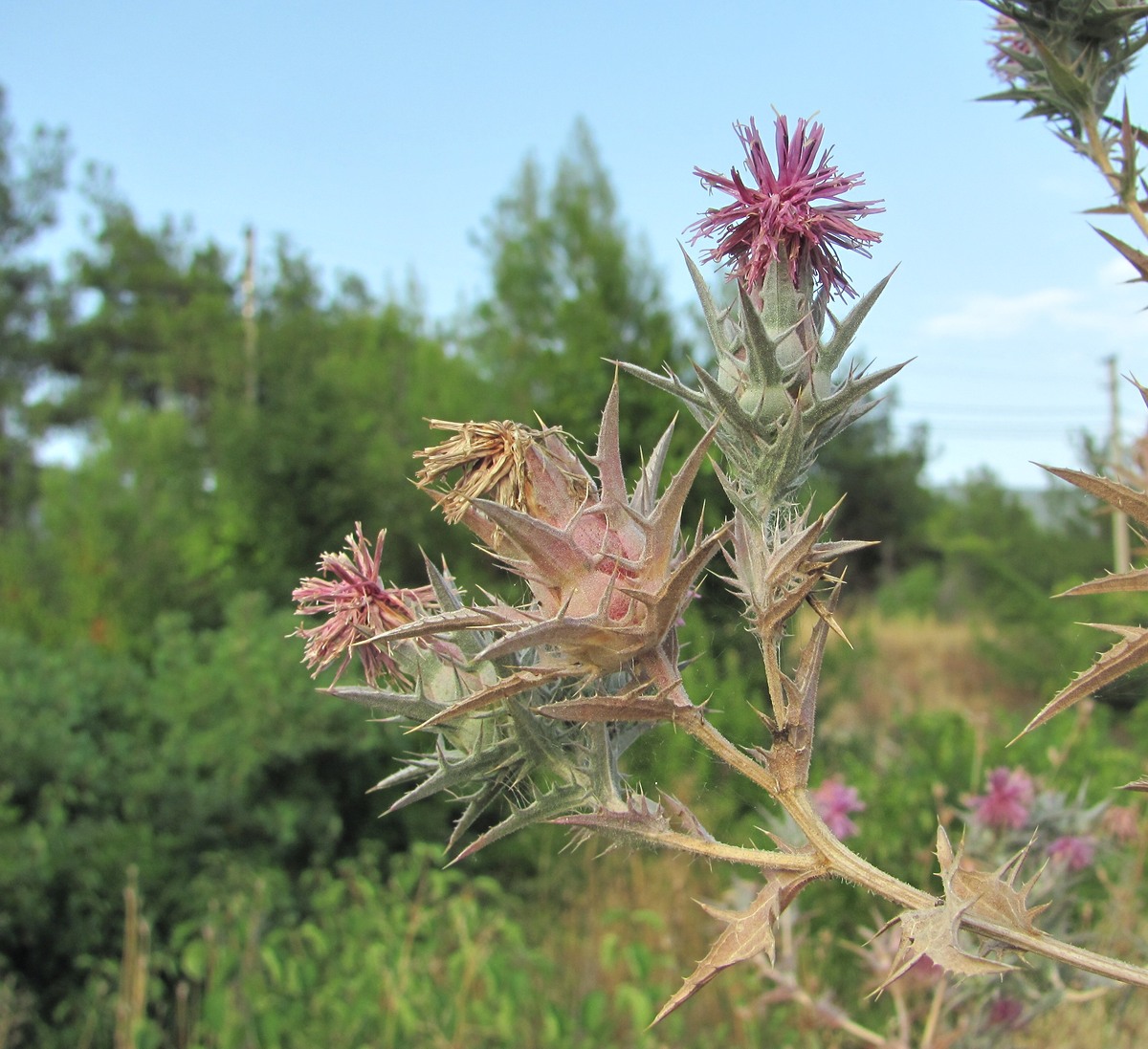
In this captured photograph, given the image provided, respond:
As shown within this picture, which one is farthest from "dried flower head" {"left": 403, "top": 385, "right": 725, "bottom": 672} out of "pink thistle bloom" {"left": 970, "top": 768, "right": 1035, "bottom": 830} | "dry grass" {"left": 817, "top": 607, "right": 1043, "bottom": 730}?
"dry grass" {"left": 817, "top": 607, "right": 1043, "bottom": 730}

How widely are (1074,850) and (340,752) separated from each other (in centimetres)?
490

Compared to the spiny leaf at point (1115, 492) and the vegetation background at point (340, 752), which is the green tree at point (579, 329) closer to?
the vegetation background at point (340, 752)

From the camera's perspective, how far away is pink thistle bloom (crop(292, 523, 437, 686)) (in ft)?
3.89

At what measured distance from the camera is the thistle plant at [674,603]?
93 centimetres

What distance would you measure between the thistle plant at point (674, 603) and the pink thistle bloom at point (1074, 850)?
1.43 m

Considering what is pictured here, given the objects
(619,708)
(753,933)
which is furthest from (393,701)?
(753,933)

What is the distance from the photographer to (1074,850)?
2.34 metres

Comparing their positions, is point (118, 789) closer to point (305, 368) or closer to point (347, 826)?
point (347, 826)

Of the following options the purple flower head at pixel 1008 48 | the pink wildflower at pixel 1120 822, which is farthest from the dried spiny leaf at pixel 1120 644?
the pink wildflower at pixel 1120 822

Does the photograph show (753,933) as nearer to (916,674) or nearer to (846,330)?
(846,330)

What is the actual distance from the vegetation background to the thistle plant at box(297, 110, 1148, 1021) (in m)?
0.15

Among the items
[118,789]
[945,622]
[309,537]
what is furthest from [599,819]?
[945,622]

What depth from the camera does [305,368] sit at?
37.1 feet

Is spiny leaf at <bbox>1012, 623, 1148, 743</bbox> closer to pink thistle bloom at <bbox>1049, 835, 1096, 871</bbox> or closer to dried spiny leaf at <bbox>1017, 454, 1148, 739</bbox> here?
dried spiny leaf at <bbox>1017, 454, 1148, 739</bbox>
